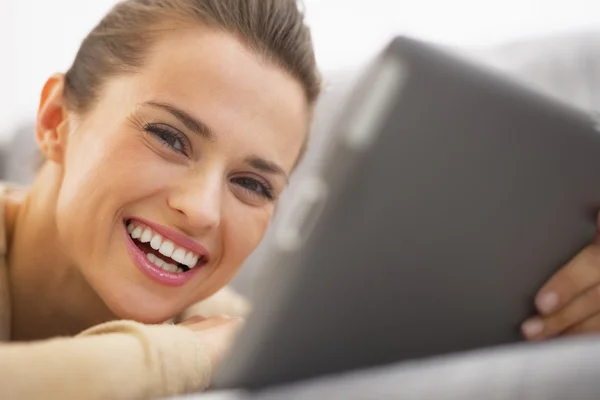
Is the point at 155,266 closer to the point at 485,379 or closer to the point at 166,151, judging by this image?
the point at 166,151

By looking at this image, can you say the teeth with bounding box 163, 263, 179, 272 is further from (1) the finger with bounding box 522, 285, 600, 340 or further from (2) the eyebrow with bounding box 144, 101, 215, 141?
(1) the finger with bounding box 522, 285, 600, 340

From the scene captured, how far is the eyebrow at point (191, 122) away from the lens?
691 millimetres

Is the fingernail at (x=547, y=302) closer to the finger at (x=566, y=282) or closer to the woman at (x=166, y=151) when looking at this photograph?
the finger at (x=566, y=282)

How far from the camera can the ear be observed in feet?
2.76

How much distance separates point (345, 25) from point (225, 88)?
0.87 meters

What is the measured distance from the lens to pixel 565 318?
1.89 feet

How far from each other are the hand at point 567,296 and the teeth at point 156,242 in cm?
42

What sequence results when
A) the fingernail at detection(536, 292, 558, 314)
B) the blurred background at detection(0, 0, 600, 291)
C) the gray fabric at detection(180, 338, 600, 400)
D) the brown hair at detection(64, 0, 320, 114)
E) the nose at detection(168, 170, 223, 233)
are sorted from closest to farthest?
1. the gray fabric at detection(180, 338, 600, 400)
2. the fingernail at detection(536, 292, 558, 314)
3. the nose at detection(168, 170, 223, 233)
4. the brown hair at detection(64, 0, 320, 114)
5. the blurred background at detection(0, 0, 600, 291)

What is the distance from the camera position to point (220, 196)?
706 mm

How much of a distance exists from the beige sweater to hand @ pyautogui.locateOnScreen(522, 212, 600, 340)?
30cm

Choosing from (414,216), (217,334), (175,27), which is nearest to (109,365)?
(217,334)

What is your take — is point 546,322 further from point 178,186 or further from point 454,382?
point 178,186

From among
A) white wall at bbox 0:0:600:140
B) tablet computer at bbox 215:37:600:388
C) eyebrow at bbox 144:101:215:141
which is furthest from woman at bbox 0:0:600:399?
white wall at bbox 0:0:600:140

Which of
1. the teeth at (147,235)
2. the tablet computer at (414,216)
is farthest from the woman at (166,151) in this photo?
the tablet computer at (414,216)
